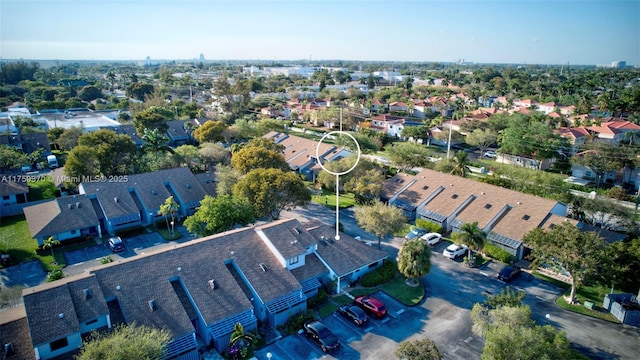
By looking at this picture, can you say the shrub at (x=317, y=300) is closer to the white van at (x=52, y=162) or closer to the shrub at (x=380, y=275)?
the shrub at (x=380, y=275)

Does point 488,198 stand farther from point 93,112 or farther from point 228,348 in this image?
point 93,112

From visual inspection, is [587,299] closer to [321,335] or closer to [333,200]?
[321,335]

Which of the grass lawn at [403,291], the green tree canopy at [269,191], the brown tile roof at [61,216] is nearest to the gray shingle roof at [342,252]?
the grass lawn at [403,291]

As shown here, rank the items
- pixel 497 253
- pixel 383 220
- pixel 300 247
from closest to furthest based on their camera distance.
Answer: pixel 300 247 → pixel 383 220 → pixel 497 253

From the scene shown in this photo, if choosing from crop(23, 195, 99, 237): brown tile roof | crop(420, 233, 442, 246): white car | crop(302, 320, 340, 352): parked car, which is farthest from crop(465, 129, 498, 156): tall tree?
crop(23, 195, 99, 237): brown tile roof

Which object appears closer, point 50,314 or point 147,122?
point 50,314

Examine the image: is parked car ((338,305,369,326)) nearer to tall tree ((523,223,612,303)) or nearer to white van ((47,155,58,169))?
tall tree ((523,223,612,303))

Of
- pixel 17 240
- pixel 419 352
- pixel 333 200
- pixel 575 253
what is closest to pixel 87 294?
pixel 419 352
